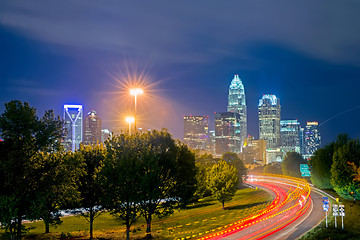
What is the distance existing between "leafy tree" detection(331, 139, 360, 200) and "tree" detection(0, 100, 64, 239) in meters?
47.2

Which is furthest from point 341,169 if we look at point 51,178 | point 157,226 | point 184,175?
point 51,178

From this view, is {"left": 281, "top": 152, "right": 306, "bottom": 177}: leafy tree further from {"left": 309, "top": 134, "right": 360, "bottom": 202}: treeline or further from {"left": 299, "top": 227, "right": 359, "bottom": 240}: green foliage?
{"left": 299, "top": 227, "right": 359, "bottom": 240}: green foliage

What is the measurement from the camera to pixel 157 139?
114ft

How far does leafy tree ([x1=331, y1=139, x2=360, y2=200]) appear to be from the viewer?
54.6m

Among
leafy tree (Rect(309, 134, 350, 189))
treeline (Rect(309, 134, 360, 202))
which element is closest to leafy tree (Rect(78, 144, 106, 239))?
treeline (Rect(309, 134, 360, 202))

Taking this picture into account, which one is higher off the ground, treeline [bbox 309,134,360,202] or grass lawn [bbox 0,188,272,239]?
treeline [bbox 309,134,360,202]

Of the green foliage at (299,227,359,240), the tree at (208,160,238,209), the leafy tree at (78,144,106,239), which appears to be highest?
the leafy tree at (78,144,106,239)

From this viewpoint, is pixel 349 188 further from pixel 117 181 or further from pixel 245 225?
pixel 117 181

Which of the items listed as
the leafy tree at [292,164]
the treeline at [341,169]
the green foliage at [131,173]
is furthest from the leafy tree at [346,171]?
the leafy tree at [292,164]

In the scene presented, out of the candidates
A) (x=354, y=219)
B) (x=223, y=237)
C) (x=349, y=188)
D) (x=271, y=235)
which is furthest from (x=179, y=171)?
(x=349, y=188)

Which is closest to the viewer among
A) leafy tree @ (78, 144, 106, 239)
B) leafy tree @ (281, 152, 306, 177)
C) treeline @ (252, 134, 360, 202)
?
leafy tree @ (78, 144, 106, 239)

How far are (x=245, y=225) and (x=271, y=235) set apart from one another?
Result: 583 centimetres

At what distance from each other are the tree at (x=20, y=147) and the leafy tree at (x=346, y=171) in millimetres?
47249

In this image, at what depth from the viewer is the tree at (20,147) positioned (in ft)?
79.3
